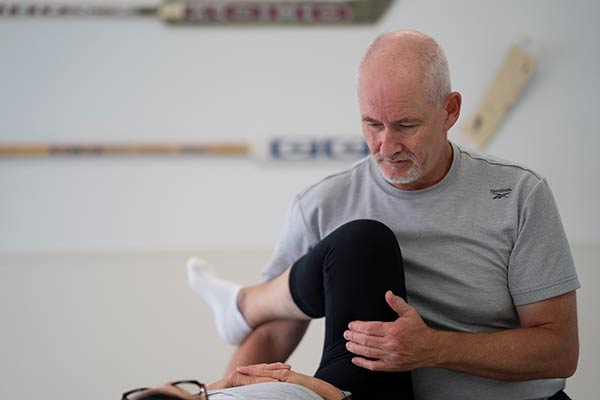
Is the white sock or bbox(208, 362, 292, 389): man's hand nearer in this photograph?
bbox(208, 362, 292, 389): man's hand

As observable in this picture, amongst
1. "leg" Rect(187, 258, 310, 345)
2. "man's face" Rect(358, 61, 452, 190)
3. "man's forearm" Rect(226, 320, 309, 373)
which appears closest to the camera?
"man's face" Rect(358, 61, 452, 190)

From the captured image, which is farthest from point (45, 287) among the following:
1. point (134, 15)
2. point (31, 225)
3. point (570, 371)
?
point (570, 371)

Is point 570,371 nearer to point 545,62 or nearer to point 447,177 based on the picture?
point 447,177

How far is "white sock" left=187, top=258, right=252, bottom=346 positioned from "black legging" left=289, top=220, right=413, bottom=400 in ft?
1.77

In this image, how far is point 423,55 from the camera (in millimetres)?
1665

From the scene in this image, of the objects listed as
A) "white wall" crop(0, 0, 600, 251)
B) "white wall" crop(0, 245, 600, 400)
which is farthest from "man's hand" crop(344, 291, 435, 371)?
"white wall" crop(0, 0, 600, 251)

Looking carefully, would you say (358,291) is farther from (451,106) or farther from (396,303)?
(451,106)

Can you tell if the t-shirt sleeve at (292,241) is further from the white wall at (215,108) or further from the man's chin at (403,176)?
the white wall at (215,108)

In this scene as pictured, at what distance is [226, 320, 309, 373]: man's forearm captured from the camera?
82.0 inches

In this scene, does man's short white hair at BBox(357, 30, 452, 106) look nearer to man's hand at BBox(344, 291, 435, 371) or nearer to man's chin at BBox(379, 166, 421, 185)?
man's chin at BBox(379, 166, 421, 185)

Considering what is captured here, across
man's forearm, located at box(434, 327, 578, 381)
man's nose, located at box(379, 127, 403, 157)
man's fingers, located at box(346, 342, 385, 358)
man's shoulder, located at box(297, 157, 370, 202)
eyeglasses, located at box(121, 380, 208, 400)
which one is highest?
man's nose, located at box(379, 127, 403, 157)

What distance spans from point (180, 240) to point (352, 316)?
2.41 m

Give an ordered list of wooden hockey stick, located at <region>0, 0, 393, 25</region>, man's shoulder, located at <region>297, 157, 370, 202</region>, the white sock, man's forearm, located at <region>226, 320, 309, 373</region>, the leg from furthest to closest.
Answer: wooden hockey stick, located at <region>0, 0, 393, 25</region>
the white sock
man's forearm, located at <region>226, 320, 309, 373</region>
the leg
man's shoulder, located at <region>297, 157, 370, 202</region>

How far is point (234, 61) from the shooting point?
12.8 ft
